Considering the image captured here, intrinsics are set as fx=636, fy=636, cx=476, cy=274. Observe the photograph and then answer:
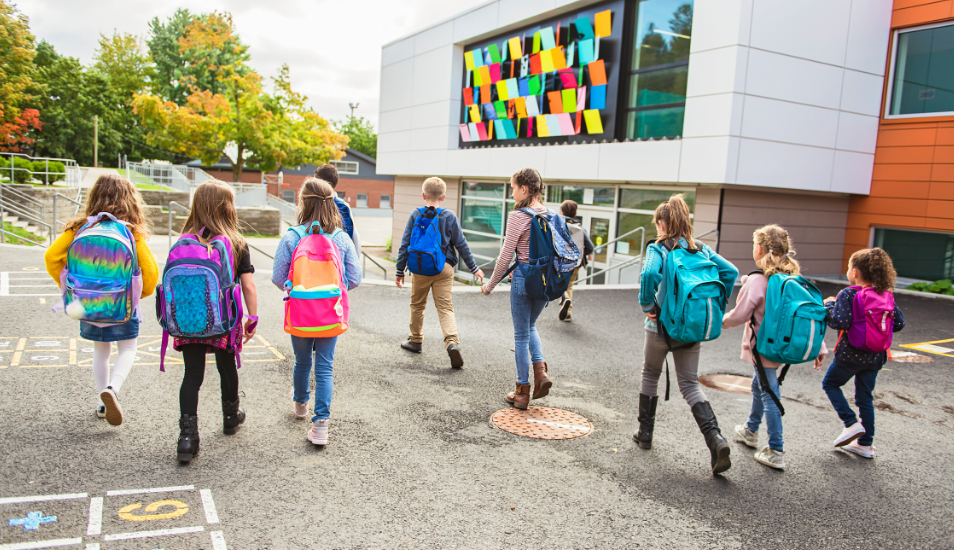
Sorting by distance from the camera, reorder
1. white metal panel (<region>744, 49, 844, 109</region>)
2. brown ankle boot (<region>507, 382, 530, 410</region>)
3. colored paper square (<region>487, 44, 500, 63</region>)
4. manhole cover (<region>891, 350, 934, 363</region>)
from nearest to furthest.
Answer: brown ankle boot (<region>507, 382, 530, 410</region>) < manhole cover (<region>891, 350, 934, 363</region>) < white metal panel (<region>744, 49, 844, 109</region>) < colored paper square (<region>487, 44, 500, 63</region>)

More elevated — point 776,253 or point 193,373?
point 776,253

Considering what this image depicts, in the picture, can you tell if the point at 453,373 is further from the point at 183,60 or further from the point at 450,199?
the point at 183,60

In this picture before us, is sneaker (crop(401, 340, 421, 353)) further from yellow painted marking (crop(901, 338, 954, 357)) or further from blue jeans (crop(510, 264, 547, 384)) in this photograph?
yellow painted marking (crop(901, 338, 954, 357))

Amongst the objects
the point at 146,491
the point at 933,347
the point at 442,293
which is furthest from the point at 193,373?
the point at 933,347

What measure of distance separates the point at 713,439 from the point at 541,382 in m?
1.46

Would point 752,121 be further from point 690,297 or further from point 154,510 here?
point 154,510

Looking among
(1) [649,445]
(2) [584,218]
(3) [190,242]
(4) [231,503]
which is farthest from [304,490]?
(2) [584,218]

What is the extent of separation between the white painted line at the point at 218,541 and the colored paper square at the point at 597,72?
14204 millimetres

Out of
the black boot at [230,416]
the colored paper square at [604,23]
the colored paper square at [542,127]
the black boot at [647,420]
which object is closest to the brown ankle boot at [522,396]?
the black boot at [647,420]

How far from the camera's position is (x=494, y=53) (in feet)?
63.9

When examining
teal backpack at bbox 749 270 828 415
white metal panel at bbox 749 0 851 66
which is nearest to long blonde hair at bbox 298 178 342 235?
teal backpack at bbox 749 270 828 415

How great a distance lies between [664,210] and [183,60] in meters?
62.7

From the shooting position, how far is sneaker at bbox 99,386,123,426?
393cm

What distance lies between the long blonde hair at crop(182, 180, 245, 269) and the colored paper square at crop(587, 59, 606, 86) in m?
12.9
